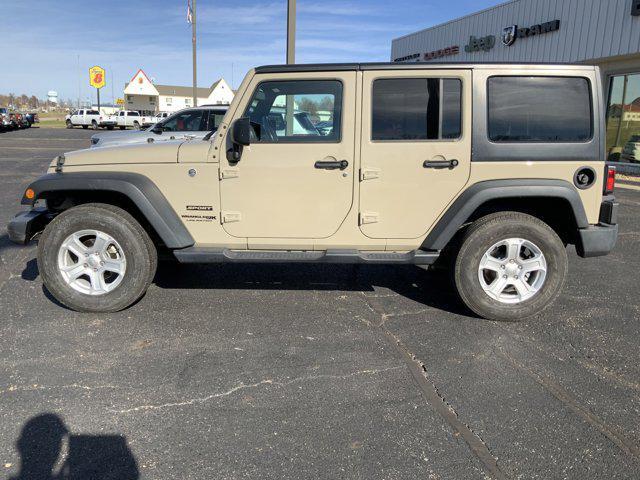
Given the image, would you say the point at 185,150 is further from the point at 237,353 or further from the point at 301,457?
the point at 301,457

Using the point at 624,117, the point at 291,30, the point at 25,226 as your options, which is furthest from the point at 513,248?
the point at 624,117

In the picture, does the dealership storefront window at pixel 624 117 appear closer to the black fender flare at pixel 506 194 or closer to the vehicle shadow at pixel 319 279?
the vehicle shadow at pixel 319 279

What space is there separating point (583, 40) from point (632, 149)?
3504 millimetres

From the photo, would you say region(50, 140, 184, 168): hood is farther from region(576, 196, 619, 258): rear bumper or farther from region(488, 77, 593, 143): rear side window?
region(576, 196, 619, 258): rear bumper

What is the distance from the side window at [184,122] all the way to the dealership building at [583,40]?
7043 mm

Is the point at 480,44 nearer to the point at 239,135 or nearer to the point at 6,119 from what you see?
the point at 239,135

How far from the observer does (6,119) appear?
34062mm

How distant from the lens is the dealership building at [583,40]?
45.3 ft

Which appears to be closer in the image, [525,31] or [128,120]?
[525,31]

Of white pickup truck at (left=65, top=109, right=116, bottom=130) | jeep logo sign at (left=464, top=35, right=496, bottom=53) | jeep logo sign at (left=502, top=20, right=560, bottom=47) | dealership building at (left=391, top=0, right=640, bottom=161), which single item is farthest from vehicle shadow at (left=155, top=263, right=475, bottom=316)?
white pickup truck at (left=65, top=109, right=116, bottom=130)

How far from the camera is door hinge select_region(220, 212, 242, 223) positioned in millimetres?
4141

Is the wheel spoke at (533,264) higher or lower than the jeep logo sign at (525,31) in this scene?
lower

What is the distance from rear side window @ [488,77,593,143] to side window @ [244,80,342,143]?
1236 mm

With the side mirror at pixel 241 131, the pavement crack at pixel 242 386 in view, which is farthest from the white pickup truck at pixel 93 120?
the pavement crack at pixel 242 386
